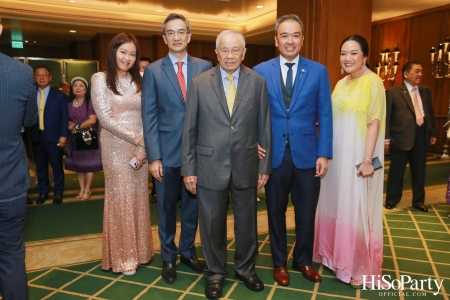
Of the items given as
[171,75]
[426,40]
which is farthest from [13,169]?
[426,40]

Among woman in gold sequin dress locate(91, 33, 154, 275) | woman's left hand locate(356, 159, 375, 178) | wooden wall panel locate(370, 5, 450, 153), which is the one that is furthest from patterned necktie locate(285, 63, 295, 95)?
wooden wall panel locate(370, 5, 450, 153)

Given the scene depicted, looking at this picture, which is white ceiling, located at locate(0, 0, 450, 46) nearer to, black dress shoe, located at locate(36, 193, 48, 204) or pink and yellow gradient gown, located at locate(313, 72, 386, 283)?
black dress shoe, located at locate(36, 193, 48, 204)

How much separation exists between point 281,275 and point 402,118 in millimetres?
2858

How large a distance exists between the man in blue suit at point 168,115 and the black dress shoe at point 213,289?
0.33m

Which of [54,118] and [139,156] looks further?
[54,118]

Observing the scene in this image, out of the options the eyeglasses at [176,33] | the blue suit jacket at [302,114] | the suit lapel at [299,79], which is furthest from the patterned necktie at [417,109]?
the eyeglasses at [176,33]

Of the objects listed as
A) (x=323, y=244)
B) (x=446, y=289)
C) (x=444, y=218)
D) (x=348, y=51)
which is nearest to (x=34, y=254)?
(x=323, y=244)

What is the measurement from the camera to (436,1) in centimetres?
832

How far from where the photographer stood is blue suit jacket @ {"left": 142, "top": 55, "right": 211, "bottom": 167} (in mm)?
2633

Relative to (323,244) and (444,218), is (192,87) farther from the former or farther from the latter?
(444,218)

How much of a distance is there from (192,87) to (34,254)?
2.12 m

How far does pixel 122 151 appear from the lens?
112 inches

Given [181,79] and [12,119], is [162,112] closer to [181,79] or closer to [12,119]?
[181,79]

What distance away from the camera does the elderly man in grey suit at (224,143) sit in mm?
2410
